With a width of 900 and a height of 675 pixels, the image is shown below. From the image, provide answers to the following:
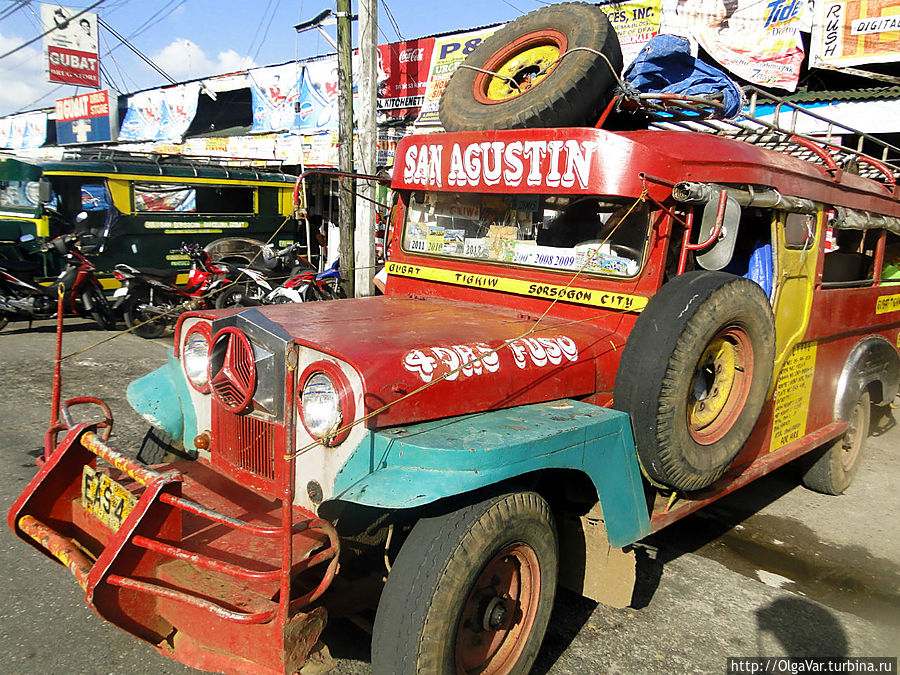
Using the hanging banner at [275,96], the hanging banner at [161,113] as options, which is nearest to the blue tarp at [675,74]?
the hanging banner at [275,96]

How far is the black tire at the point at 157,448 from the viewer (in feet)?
11.2

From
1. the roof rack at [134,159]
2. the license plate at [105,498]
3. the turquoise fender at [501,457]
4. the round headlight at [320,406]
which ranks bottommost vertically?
the license plate at [105,498]

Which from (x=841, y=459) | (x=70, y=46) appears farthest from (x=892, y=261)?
(x=70, y=46)

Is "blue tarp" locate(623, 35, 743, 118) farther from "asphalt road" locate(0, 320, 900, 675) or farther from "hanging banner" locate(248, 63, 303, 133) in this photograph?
"hanging banner" locate(248, 63, 303, 133)

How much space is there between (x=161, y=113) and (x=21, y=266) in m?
11.9

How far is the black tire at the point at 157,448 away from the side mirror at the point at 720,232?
2.70 metres

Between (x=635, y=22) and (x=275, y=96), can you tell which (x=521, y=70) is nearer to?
(x=635, y=22)

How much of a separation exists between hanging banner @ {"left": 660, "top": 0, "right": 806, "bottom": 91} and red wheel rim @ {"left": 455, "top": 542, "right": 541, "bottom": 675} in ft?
28.0

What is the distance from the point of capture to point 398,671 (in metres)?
2.20

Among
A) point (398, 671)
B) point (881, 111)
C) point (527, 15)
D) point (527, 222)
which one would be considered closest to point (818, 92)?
point (881, 111)

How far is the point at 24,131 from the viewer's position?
28.3 m

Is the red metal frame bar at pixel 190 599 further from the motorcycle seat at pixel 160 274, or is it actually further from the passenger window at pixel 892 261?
the motorcycle seat at pixel 160 274

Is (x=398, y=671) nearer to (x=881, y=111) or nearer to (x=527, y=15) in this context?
(x=527, y=15)

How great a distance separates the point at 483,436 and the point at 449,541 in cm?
37
